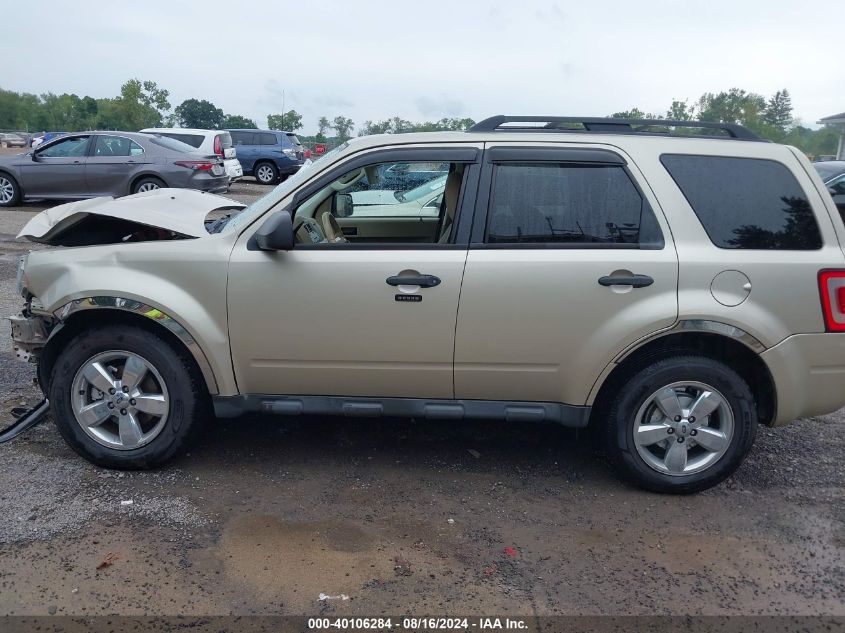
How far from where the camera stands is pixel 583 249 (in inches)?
148

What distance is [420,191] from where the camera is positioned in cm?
510

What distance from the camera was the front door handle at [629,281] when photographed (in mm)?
3658

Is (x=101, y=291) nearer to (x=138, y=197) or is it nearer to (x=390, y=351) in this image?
(x=138, y=197)

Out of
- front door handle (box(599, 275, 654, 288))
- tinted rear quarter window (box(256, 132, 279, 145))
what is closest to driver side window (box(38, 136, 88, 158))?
tinted rear quarter window (box(256, 132, 279, 145))

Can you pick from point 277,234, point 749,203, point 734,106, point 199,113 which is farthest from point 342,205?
point 199,113

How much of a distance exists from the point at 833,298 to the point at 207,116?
72.3 meters

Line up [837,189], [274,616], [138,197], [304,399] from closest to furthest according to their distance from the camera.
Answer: [274,616] < [304,399] < [138,197] < [837,189]

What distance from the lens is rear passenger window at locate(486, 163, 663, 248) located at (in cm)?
377

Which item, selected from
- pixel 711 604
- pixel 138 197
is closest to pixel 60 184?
pixel 138 197

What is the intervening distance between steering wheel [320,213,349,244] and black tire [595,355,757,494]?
6.21ft

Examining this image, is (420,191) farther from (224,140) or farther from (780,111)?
(780,111)

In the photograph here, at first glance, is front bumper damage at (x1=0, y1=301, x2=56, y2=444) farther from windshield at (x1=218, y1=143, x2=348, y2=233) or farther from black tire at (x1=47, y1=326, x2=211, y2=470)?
windshield at (x1=218, y1=143, x2=348, y2=233)

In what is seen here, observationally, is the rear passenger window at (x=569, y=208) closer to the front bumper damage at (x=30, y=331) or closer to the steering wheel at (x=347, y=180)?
the steering wheel at (x=347, y=180)

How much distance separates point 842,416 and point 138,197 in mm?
5010
